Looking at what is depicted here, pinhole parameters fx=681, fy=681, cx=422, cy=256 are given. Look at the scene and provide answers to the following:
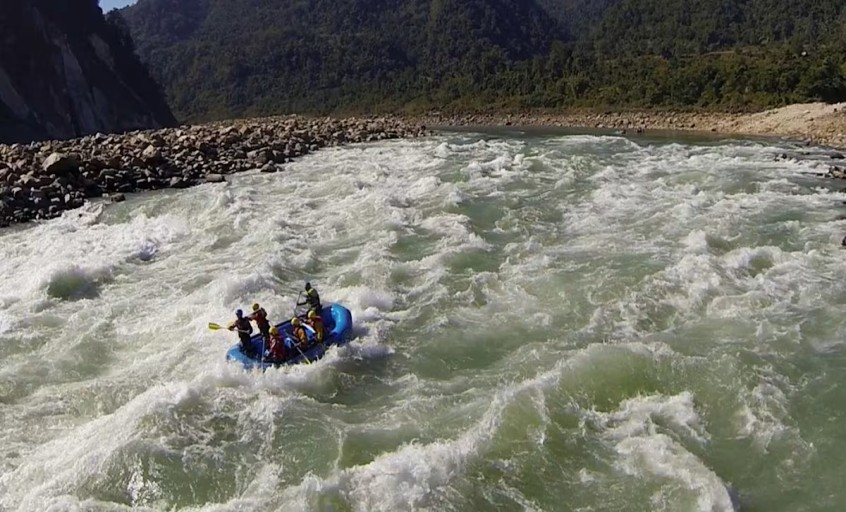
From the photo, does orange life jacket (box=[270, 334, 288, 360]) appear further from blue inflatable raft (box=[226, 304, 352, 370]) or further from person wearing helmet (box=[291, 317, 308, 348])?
person wearing helmet (box=[291, 317, 308, 348])

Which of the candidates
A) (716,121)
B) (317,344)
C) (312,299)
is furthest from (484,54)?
(317,344)

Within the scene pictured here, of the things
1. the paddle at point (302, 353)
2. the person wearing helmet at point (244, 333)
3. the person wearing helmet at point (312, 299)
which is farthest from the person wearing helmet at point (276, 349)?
the person wearing helmet at point (312, 299)

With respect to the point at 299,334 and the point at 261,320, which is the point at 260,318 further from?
the point at 299,334

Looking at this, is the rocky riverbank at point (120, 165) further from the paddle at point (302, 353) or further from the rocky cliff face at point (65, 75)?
the rocky cliff face at point (65, 75)

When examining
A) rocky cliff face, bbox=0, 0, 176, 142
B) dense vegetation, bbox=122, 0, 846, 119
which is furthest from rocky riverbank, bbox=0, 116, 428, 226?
dense vegetation, bbox=122, 0, 846, 119

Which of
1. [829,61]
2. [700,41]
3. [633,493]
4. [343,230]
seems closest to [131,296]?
[343,230]
